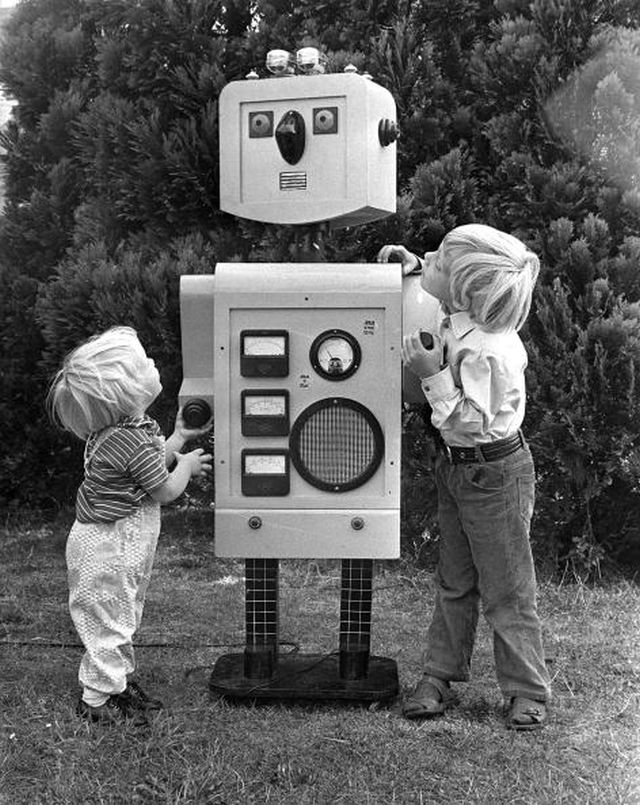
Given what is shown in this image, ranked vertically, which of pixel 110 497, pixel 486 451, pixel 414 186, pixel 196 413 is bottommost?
pixel 110 497

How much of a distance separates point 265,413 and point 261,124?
85 centimetres

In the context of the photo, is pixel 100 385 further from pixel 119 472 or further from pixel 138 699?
pixel 138 699

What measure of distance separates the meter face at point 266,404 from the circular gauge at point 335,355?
14cm

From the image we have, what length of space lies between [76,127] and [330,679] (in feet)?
11.2

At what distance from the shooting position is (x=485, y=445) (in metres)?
3.19

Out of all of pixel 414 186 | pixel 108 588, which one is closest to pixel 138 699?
pixel 108 588

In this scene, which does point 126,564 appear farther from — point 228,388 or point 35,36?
point 35,36

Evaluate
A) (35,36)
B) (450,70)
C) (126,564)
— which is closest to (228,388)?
(126,564)

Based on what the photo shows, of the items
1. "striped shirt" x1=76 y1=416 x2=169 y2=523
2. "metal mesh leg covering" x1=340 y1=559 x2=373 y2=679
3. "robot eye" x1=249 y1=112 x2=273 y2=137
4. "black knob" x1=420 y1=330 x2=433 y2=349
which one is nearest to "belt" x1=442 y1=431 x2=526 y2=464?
"black knob" x1=420 y1=330 x2=433 y2=349

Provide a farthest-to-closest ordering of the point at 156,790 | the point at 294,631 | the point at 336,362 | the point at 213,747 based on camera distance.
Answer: the point at 294,631 < the point at 336,362 < the point at 213,747 < the point at 156,790

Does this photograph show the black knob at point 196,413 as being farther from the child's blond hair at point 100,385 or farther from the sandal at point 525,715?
the sandal at point 525,715

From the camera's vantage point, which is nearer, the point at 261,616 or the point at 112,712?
the point at 112,712

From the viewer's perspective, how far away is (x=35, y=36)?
5.89m

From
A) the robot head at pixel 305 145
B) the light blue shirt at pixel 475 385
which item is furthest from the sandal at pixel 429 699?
the robot head at pixel 305 145
